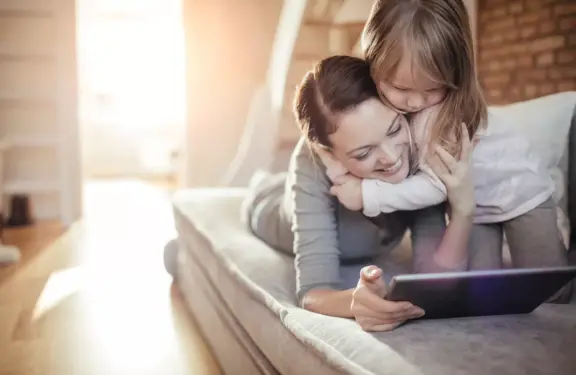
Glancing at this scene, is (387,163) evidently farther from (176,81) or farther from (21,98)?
(176,81)

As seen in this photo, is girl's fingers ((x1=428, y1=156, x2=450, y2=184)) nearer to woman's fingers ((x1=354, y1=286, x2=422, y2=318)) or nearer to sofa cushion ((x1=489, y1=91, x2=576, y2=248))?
woman's fingers ((x1=354, y1=286, x2=422, y2=318))

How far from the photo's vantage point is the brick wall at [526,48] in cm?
282

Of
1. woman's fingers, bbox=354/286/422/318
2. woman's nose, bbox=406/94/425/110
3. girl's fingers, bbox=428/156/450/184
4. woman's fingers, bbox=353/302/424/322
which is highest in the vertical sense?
woman's nose, bbox=406/94/425/110

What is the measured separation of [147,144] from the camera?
20.7ft

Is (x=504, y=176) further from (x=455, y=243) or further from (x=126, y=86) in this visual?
(x=126, y=86)

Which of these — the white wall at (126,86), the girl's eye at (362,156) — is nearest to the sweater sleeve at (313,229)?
the girl's eye at (362,156)

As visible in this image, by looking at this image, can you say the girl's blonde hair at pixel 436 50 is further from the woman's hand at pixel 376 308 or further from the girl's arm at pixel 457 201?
the woman's hand at pixel 376 308

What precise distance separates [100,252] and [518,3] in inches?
80.3

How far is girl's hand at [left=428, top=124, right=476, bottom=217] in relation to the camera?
102cm

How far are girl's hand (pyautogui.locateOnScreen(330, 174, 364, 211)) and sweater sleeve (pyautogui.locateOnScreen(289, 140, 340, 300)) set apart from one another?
0.14ft

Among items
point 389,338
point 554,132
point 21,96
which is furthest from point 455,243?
point 21,96

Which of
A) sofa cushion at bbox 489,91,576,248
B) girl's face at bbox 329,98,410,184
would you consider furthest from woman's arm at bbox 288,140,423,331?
sofa cushion at bbox 489,91,576,248

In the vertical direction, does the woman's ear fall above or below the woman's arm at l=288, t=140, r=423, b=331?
above

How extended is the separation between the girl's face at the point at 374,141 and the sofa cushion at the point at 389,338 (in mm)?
228
